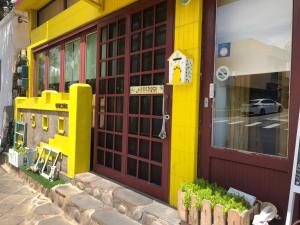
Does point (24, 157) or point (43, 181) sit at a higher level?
point (24, 157)

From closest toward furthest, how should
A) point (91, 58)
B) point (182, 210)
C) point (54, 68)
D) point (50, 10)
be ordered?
point (182, 210)
point (91, 58)
point (54, 68)
point (50, 10)

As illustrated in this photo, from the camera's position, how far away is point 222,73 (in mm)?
4066

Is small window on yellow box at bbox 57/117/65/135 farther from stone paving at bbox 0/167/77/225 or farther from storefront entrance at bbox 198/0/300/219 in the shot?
storefront entrance at bbox 198/0/300/219

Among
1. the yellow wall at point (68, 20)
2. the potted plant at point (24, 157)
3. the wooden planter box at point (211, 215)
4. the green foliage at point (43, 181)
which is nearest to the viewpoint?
the wooden planter box at point (211, 215)

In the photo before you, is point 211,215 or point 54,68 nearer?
point 211,215

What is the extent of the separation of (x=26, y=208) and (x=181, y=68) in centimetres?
Result: 374

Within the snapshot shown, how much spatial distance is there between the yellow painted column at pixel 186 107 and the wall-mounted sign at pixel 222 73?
0.84 feet

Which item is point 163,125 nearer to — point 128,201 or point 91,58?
point 128,201

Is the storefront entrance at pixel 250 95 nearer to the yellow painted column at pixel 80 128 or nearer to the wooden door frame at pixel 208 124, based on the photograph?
the wooden door frame at pixel 208 124

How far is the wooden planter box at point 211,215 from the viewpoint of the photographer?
10.1ft

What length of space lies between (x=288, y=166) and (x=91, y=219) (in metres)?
2.77

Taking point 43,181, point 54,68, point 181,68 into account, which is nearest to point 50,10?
point 54,68

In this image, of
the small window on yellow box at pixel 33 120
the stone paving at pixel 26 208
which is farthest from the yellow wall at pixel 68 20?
the stone paving at pixel 26 208

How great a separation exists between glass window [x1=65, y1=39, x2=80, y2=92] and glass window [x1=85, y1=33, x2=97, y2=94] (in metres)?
0.49
